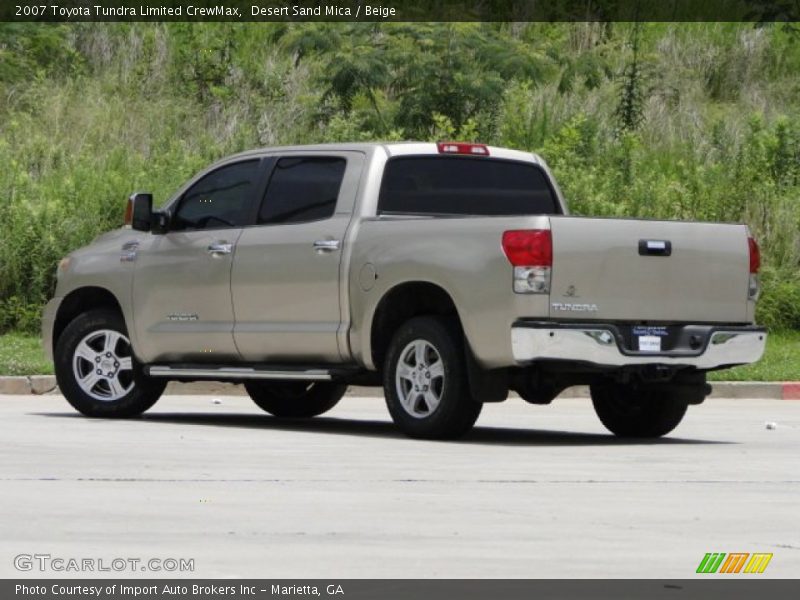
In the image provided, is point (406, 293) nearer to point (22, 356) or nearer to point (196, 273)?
point (196, 273)

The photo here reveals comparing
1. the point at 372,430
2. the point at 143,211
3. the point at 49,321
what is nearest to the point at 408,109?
the point at 49,321

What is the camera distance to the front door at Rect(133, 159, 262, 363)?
1490 centimetres

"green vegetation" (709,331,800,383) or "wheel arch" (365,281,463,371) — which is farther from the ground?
"wheel arch" (365,281,463,371)

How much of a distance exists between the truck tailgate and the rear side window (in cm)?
169

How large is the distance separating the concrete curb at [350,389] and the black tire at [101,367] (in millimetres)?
3674

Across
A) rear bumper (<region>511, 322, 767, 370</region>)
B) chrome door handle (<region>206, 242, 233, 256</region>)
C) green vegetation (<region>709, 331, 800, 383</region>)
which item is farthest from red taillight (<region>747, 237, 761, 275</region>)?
green vegetation (<region>709, 331, 800, 383</region>)

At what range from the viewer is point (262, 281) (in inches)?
573

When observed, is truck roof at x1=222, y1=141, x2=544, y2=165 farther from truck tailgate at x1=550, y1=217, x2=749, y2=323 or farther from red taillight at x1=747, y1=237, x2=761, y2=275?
red taillight at x1=747, y1=237, x2=761, y2=275

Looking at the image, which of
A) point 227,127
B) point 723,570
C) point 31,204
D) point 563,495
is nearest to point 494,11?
point 227,127

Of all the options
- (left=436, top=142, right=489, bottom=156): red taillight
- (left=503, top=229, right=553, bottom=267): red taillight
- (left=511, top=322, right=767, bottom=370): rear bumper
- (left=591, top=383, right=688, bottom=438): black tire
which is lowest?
(left=591, top=383, right=688, bottom=438): black tire

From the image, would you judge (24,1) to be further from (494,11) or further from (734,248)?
(734,248)

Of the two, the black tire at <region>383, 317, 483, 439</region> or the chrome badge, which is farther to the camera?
the black tire at <region>383, 317, 483, 439</region>

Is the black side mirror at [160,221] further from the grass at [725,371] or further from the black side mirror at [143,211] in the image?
the grass at [725,371]
